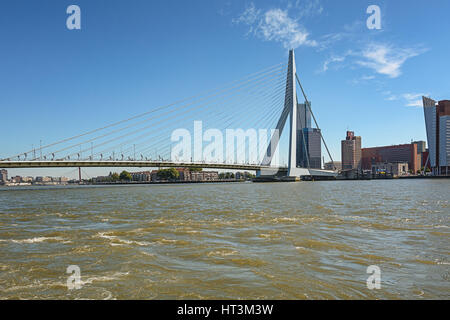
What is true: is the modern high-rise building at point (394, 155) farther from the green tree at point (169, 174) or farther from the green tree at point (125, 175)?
the green tree at point (125, 175)

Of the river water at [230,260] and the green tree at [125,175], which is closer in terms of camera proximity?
the river water at [230,260]

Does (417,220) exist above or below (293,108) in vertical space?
below

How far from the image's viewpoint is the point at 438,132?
122m

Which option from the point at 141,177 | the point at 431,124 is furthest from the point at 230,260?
the point at 141,177

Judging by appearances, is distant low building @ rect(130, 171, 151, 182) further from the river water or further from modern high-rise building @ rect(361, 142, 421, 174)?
the river water

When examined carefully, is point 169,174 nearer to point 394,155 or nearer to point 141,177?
point 141,177

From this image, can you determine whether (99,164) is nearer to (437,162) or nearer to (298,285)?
(298,285)

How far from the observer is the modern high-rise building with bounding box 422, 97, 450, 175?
119 m

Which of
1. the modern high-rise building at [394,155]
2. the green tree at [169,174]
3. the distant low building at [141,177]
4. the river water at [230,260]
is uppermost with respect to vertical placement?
the modern high-rise building at [394,155]

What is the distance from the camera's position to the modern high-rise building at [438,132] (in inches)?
4680

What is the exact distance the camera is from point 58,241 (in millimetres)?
7691

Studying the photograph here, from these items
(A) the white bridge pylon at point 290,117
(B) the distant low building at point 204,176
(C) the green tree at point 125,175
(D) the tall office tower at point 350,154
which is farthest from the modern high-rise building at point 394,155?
(A) the white bridge pylon at point 290,117
